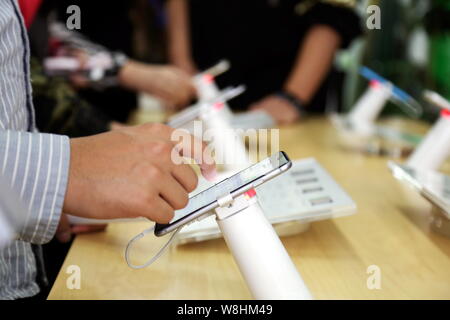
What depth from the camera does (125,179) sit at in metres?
0.41

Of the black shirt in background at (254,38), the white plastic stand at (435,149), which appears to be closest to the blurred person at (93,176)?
the white plastic stand at (435,149)

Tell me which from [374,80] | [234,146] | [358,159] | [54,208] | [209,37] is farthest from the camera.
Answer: [209,37]

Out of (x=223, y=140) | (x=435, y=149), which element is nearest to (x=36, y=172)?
(x=223, y=140)

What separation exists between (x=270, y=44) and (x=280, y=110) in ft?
0.88

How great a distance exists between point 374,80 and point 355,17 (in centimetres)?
36

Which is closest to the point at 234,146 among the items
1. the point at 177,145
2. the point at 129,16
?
the point at 177,145

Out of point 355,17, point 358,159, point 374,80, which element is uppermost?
point 355,17

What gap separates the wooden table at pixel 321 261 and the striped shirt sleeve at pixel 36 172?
11 centimetres

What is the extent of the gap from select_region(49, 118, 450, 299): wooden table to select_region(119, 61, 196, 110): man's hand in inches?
28.2

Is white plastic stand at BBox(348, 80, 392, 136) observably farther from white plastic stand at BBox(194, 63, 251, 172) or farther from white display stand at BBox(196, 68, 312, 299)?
white display stand at BBox(196, 68, 312, 299)

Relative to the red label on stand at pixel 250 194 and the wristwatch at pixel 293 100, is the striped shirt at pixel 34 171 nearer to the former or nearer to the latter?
the red label on stand at pixel 250 194
